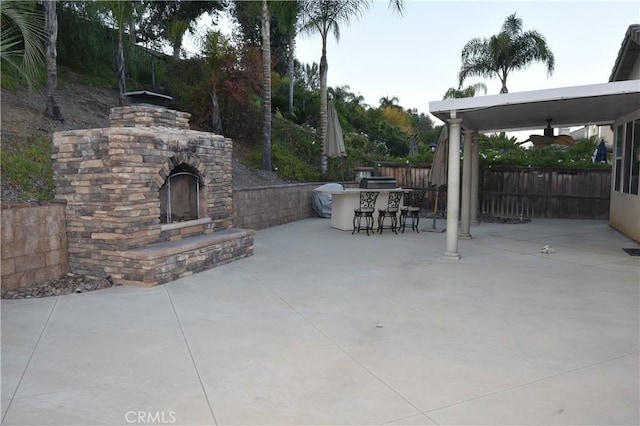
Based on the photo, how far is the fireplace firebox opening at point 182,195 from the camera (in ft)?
22.5

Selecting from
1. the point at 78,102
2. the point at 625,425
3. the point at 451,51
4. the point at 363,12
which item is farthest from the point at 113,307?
the point at 451,51

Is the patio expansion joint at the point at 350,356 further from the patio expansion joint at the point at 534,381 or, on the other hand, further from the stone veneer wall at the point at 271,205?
the stone veneer wall at the point at 271,205

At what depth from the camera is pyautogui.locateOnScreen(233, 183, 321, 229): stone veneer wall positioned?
1022 cm

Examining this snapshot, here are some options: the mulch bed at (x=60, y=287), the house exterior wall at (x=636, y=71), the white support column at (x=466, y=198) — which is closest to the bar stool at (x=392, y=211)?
the white support column at (x=466, y=198)

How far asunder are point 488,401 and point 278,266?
179 inches

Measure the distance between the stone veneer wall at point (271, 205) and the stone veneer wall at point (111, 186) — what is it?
3.65 meters

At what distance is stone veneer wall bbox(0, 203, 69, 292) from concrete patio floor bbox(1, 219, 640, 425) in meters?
0.49

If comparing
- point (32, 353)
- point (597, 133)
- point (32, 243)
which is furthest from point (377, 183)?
point (597, 133)

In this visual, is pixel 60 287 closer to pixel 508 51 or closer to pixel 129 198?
pixel 129 198

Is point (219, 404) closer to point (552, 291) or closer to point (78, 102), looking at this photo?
point (552, 291)

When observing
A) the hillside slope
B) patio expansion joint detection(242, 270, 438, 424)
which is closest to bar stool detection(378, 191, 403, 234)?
the hillside slope

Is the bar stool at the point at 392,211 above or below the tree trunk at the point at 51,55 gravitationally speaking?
below

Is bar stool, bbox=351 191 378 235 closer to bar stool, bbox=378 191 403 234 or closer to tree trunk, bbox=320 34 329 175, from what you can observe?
bar stool, bbox=378 191 403 234

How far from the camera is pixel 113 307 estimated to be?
4.96 metres
